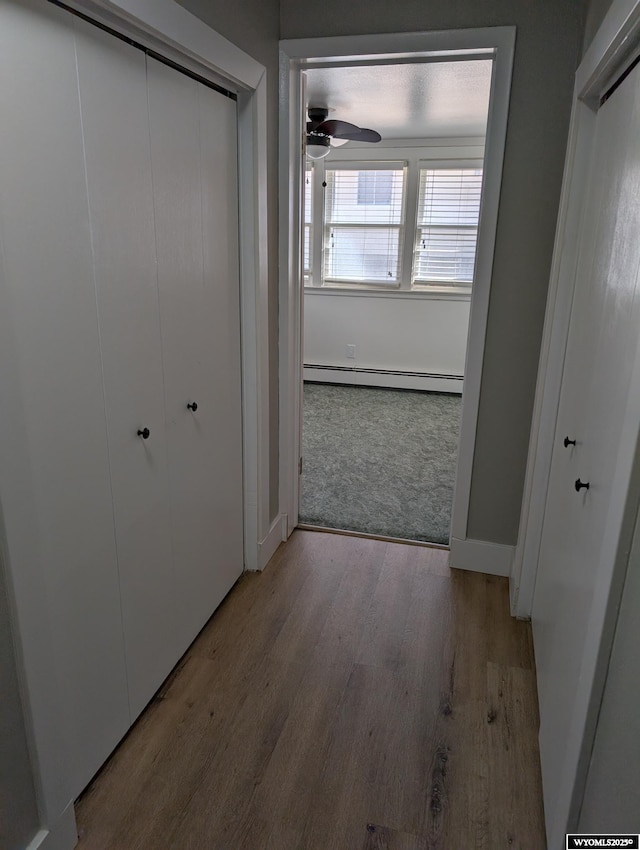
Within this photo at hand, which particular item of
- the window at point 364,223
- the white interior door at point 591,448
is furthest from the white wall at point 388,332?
the white interior door at point 591,448

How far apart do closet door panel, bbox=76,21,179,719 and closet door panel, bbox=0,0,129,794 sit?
0.17 ft

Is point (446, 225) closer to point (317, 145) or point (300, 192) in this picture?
point (317, 145)

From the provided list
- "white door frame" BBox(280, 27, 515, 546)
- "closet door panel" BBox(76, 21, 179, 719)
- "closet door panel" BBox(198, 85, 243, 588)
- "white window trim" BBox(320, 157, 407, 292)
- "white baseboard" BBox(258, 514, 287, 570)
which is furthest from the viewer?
"white window trim" BBox(320, 157, 407, 292)

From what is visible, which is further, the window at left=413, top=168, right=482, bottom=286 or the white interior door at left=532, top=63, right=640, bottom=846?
the window at left=413, top=168, right=482, bottom=286

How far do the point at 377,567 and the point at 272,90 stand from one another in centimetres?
207

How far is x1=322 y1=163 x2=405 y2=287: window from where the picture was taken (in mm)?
5648

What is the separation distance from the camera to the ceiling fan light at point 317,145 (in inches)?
157

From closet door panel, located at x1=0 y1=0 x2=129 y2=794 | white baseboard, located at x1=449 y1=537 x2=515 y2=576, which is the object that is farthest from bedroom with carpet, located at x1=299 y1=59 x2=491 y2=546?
closet door panel, located at x1=0 y1=0 x2=129 y2=794

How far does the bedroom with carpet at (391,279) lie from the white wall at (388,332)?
0.01 metres

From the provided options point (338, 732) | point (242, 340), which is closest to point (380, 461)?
point (242, 340)

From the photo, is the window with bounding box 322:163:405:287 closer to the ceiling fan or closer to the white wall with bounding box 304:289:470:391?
the white wall with bounding box 304:289:470:391

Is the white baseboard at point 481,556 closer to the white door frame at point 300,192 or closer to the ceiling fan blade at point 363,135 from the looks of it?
the white door frame at point 300,192

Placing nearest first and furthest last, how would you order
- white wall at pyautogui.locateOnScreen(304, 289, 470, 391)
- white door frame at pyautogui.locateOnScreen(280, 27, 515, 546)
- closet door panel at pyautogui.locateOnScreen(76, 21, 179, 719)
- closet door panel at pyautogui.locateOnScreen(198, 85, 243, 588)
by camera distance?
closet door panel at pyautogui.locateOnScreen(76, 21, 179, 719) < closet door panel at pyautogui.locateOnScreen(198, 85, 243, 588) < white door frame at pyautogui.locateOnScreen(280, 27, 515, 546) < white wall at pyautogui.locateOnScreen(304, 289, 470, 391)

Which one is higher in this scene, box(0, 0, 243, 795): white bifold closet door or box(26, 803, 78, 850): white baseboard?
box(0, 0, 243, 795): white bifold closet door
